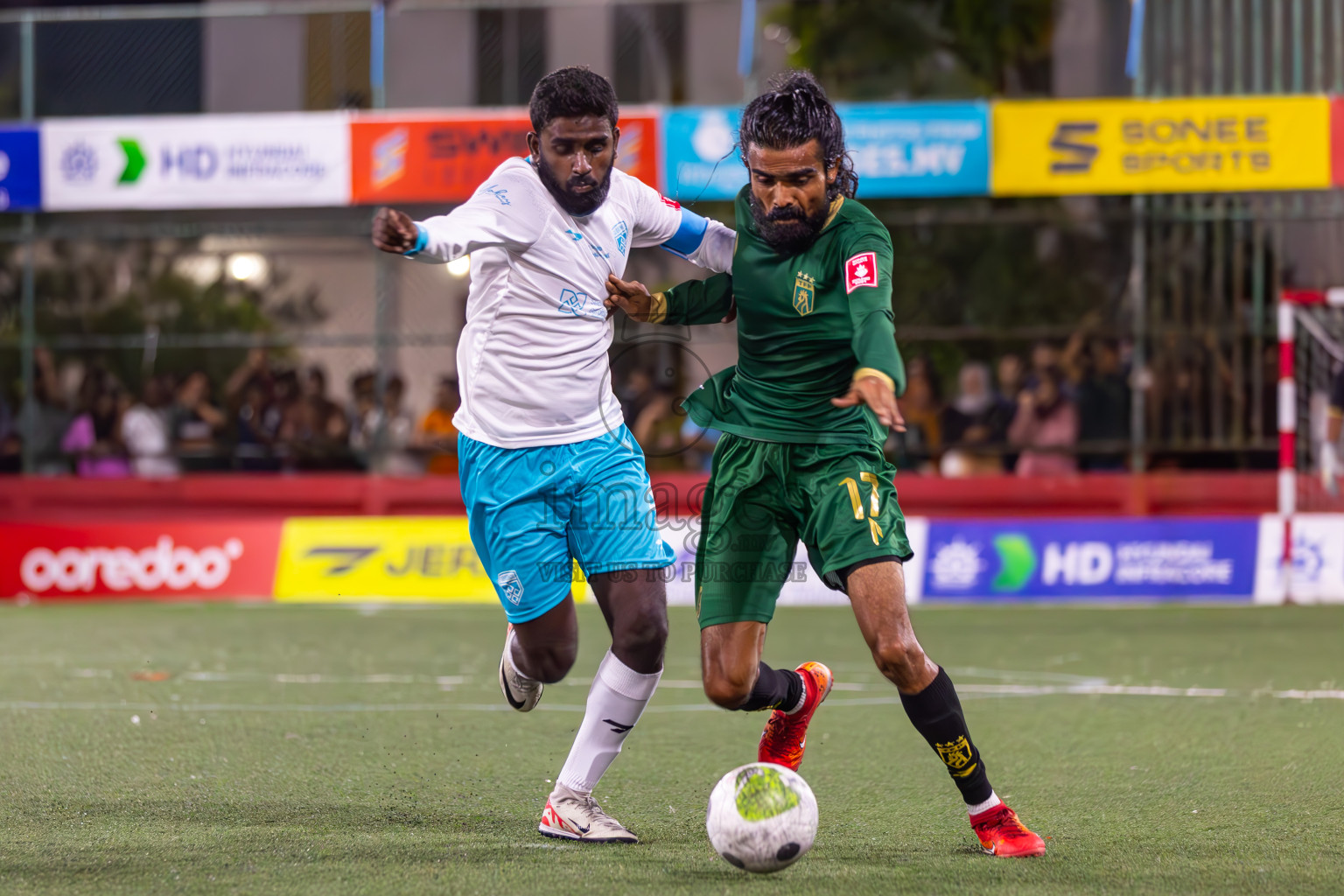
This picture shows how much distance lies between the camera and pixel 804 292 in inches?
191

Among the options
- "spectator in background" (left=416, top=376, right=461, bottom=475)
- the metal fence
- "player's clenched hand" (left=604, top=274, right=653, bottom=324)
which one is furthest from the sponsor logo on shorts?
"spectator in background" (left=416, top=376, right=461, bottom=475)

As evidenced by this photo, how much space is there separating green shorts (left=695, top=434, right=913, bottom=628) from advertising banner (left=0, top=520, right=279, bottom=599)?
9.56 metres

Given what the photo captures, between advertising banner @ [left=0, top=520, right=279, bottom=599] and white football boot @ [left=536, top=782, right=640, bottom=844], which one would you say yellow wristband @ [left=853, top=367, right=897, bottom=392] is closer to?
white football boot @ [left=536, top=782, right=640, bottom=844]

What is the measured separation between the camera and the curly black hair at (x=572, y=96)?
4922mm

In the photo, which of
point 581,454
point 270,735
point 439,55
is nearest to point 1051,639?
point 270,735

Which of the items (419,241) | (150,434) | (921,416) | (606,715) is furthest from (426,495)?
(419,241)

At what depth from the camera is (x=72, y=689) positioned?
8.36 metres

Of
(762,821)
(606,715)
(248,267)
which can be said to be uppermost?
(248,267)

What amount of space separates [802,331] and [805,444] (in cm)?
35

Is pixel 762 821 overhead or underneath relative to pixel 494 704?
overhead

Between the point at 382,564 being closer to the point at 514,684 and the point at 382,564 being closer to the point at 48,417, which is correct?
the point at 48,417

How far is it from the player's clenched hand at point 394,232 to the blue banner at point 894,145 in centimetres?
983

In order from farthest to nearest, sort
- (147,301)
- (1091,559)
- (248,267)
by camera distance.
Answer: (147,301), (248,267), (1091,559)

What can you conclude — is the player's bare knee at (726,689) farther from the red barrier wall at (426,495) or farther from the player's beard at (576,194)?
the red barrier wall at (426,495)
